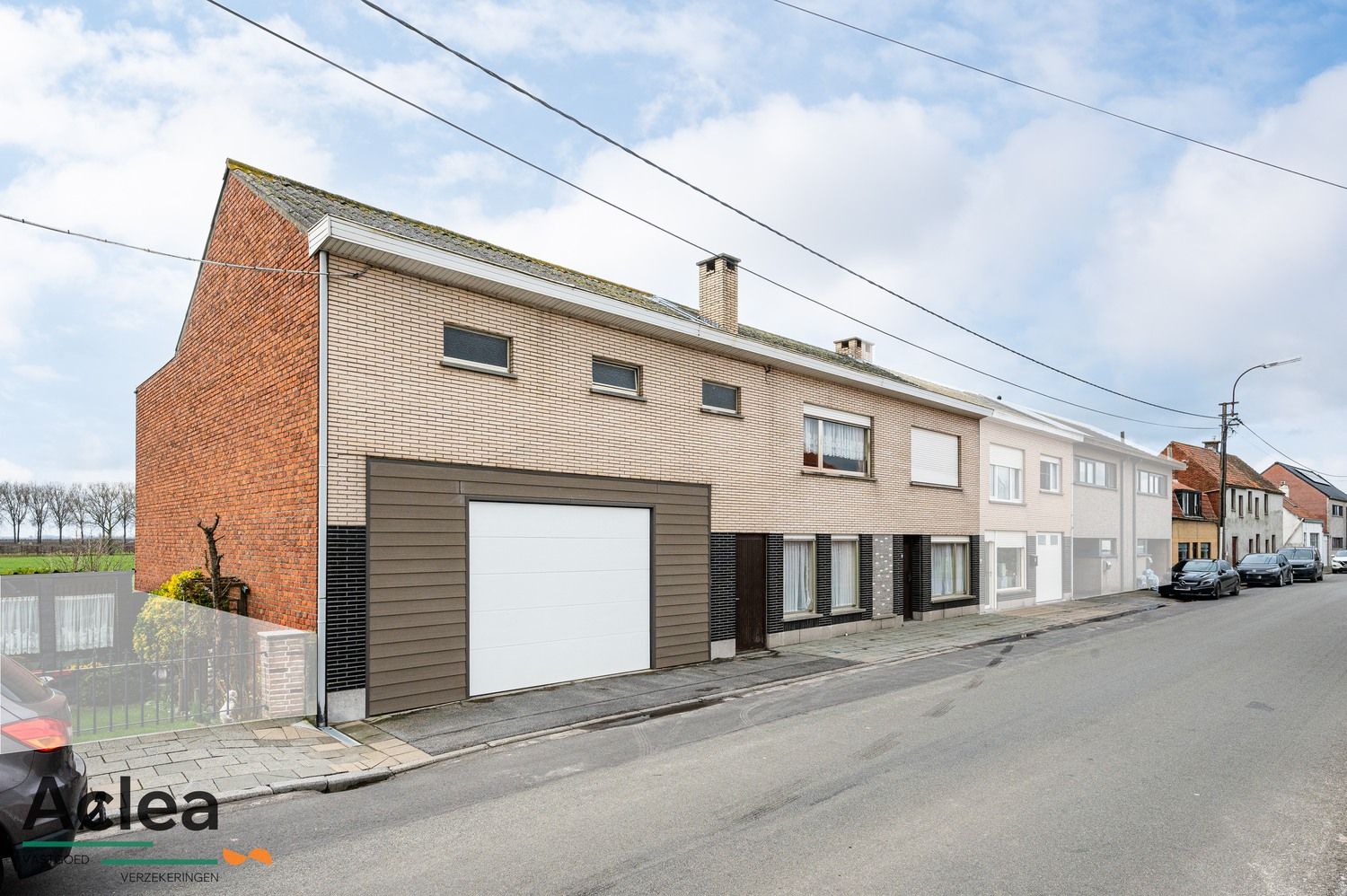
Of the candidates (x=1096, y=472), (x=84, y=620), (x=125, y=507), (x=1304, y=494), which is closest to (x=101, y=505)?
(x=125, y=507)

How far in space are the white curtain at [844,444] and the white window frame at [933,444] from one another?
80.5 inches

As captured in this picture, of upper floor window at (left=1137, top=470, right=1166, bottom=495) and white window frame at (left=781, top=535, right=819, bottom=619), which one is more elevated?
upper floor window at (left=1137, top=470, right=1166, bottom=495)

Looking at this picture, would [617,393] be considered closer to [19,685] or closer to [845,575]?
[845,575]

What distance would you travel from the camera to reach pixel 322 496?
9352 mm

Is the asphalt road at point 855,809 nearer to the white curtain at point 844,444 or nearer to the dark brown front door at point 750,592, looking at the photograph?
the dark brown front door at point 750,592

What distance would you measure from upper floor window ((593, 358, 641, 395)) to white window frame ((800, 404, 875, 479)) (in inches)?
187

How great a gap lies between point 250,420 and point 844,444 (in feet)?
→ 39.3

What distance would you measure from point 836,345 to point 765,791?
18.6 metres

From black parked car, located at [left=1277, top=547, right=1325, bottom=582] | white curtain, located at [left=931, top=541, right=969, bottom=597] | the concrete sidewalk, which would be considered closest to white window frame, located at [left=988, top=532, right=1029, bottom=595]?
white curtain, located at [left=931, top=541, right=969, bottom=597]

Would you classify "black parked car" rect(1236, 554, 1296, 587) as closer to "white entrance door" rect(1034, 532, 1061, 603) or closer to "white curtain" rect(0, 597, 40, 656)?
"white entrance door" rect(1034, 532, 1061, 603)

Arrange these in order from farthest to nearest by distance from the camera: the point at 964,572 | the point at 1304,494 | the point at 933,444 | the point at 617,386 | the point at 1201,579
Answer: the point at 1304,494 < the point at 1201,579 < the point at 964,572 < the point at 933,444 < the point at 617,386

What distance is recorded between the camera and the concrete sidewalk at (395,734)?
715 cm

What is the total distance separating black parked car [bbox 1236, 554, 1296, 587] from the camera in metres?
A: 36.2

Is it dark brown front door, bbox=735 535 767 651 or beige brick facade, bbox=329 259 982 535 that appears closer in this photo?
beige brick facade, bbox=329 259 982 535
